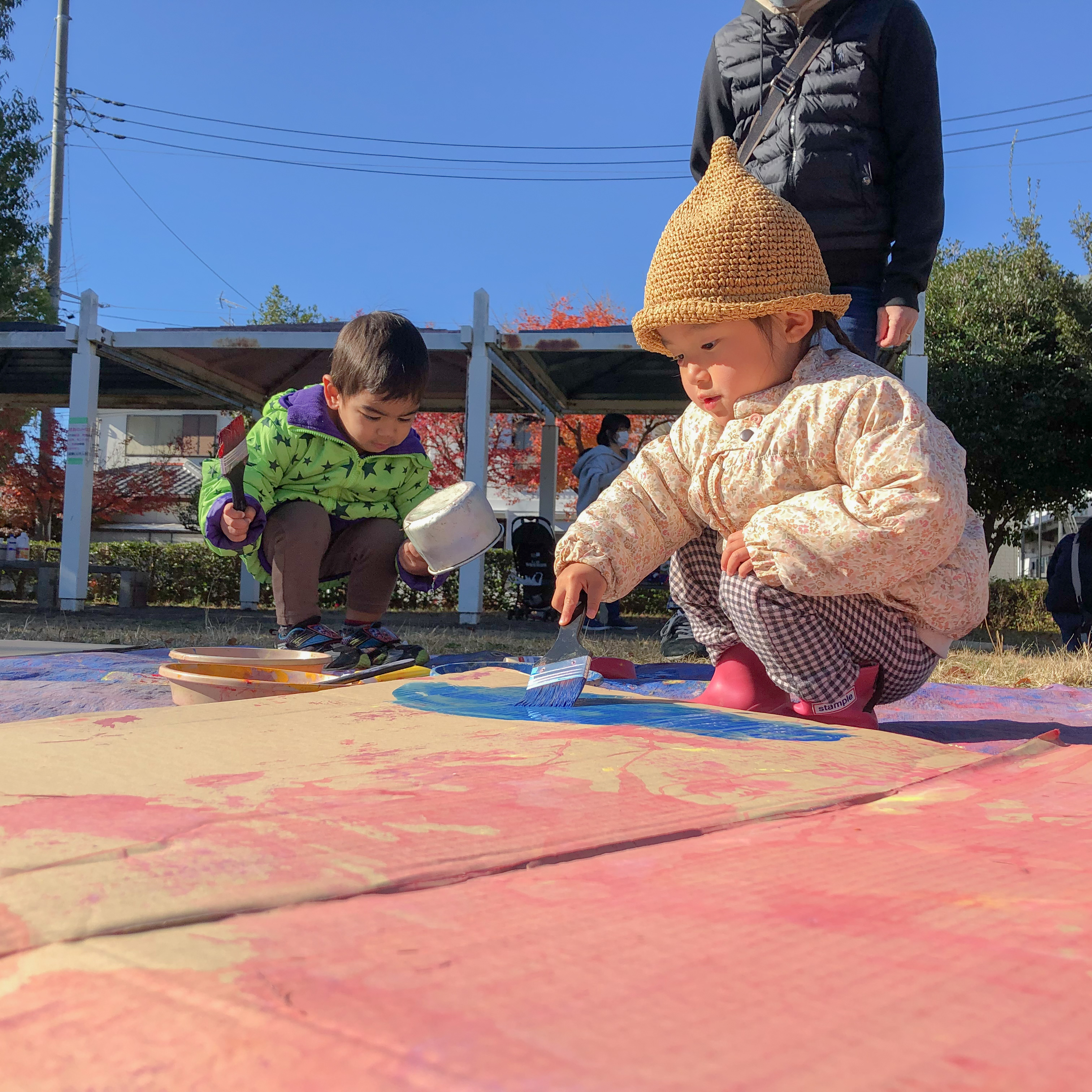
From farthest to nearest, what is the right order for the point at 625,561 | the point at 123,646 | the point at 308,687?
the point at 123,646, the point at 308,687, the point at 625,561

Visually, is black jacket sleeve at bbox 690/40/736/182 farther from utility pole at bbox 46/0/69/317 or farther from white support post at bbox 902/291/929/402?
utility pole at bbox 46/0/69/317

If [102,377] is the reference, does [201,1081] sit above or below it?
below

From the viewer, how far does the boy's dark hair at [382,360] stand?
2.14 metres

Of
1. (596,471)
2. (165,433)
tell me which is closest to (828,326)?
(596,471)

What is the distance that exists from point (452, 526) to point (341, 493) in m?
0.70

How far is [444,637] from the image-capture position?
450cm

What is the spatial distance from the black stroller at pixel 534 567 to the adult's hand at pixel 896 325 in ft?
16.3

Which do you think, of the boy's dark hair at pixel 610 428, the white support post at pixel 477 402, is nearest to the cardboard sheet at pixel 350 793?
the white support post at pixel 477 402

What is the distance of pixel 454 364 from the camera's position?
610cm

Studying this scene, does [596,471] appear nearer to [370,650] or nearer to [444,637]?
[444,637]

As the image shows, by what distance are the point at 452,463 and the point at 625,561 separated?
40.8 ft

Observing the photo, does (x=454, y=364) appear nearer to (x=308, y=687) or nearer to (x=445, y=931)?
(x=308, y=687)

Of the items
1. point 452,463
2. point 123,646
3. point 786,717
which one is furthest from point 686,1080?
point 452,463

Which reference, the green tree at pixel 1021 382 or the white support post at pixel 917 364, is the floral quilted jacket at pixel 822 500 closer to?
the white support post at pixel 917 364
